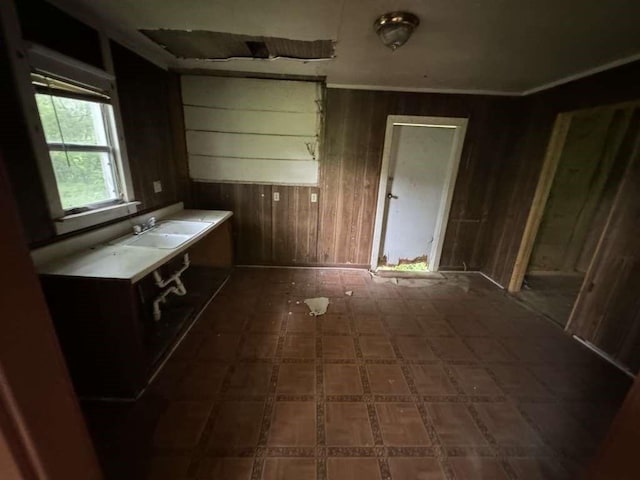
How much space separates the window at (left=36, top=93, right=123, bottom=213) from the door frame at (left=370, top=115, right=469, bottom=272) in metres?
2.69

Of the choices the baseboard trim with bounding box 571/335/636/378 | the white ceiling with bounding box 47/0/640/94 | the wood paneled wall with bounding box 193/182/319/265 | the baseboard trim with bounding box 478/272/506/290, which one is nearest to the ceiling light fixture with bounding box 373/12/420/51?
the white ceiling with bounding box 47/0/640/94

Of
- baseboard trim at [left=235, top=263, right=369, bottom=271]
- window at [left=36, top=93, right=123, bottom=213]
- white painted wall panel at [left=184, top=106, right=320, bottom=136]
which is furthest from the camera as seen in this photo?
baseboard trim at [left=235, top=263, right=369, bottom=271]

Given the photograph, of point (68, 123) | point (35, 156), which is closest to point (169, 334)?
point (35, 156)

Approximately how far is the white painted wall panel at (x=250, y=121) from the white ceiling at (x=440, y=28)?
1.93 feet

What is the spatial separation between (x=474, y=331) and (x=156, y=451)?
254 cm

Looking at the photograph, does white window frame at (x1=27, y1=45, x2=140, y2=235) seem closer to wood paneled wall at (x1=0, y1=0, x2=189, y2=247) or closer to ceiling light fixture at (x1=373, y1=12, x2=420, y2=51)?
wood paneled wall at (x1=0, y1=0, x2=189, y2=247)

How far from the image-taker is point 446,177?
3.40m

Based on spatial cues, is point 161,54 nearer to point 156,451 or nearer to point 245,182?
point 245,182

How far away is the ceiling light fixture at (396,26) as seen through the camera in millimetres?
1555

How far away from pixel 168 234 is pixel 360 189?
221 centimetres

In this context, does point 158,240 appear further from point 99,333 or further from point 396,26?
point 396,26

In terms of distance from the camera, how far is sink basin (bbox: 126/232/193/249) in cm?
203

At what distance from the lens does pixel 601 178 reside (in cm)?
339

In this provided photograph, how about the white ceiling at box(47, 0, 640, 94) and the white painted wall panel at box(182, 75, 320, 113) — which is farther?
the white painted wall panel at box(182, 75, 320, 113)
